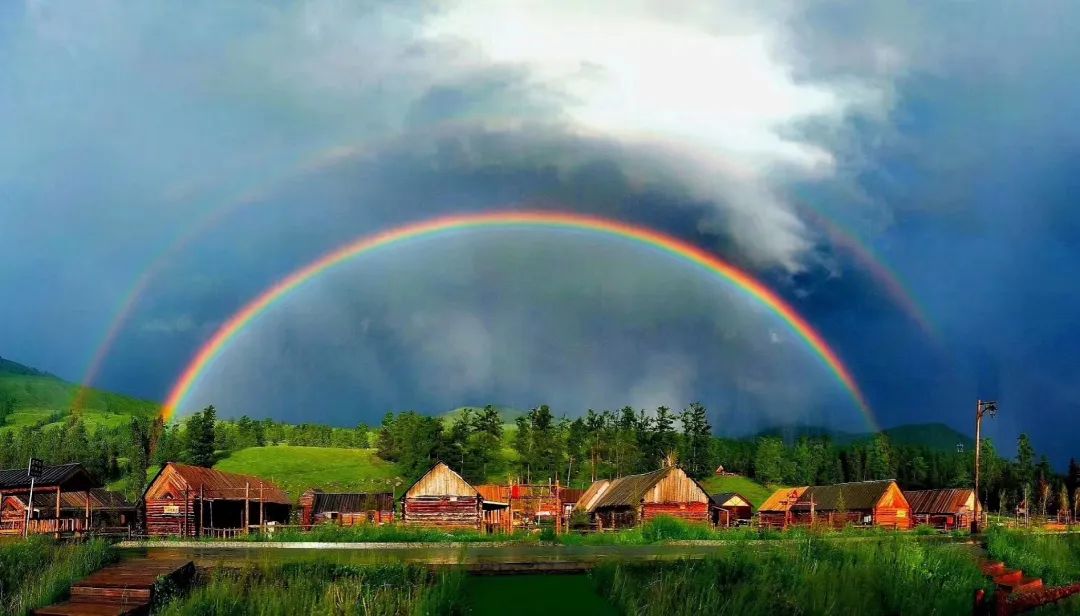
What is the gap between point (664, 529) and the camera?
4928 centimetres

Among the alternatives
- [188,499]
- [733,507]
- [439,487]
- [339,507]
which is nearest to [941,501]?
[733,507]

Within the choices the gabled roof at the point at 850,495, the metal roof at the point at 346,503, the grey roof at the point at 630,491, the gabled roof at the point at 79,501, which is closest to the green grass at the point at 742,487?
the gabled roof at the point at 850,495

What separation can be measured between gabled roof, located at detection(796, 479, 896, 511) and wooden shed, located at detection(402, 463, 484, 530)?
30229mm

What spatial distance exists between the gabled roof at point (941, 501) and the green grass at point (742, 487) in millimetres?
47821

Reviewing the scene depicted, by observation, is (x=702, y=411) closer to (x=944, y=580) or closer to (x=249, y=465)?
(x=249, y=465)

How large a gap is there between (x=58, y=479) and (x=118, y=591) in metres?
28.7

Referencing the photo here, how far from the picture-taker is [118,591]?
20.7 metres

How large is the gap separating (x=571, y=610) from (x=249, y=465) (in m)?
130

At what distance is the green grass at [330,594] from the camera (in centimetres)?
1708

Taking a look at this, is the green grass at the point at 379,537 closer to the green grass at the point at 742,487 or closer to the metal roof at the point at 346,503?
the metal roof at the point at 346,503

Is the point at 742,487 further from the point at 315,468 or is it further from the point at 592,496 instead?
the point at 315,468

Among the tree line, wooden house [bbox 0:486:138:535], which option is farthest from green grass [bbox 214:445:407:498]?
wooden house [bbox 0:486:138:535]

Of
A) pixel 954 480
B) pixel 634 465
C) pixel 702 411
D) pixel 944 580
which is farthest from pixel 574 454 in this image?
pixel 944 580

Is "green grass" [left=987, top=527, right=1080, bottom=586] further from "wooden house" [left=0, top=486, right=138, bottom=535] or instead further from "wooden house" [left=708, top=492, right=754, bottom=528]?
"wooden house" [left=0, top=486, right=138, bottom=535]
